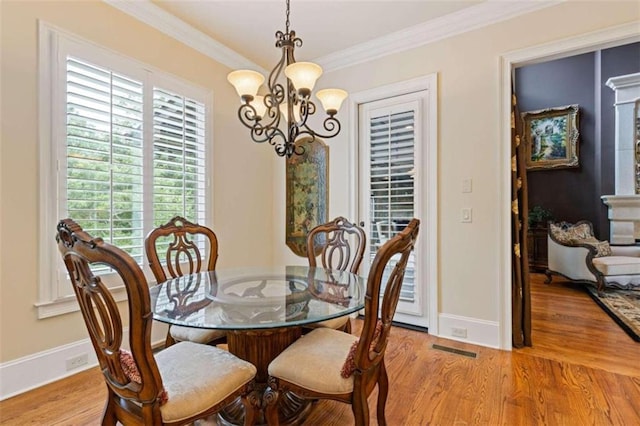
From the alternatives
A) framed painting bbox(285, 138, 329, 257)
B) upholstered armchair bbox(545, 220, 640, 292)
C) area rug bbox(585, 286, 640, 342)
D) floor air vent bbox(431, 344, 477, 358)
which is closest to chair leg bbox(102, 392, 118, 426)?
floor air vent bbox(431, 344, 477, 358)

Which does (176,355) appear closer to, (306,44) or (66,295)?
(66,295)

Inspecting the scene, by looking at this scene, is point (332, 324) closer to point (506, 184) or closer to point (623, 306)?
point (506, 184)

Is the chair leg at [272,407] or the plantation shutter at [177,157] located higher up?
the plantation shutter at [177,157]

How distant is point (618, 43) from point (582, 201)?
4459 mm

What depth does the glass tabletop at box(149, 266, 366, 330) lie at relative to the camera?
4.50 feet

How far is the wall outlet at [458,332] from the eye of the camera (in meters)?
2.75

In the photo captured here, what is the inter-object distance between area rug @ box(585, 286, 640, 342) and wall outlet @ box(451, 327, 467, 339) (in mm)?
1439

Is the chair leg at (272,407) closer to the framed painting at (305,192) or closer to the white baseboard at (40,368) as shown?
the white baseboard at (40,368)

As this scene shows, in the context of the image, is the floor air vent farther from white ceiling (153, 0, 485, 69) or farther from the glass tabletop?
white ceiling (153, 0, 485, 69)

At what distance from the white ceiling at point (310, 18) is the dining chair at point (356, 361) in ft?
6.79

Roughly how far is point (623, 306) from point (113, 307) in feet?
16.1

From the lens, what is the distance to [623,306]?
3.66 metres

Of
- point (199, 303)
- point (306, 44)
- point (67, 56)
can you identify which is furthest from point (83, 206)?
point (306, 44)

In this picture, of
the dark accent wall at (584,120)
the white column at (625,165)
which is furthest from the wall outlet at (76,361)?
the white column at (625,165)
